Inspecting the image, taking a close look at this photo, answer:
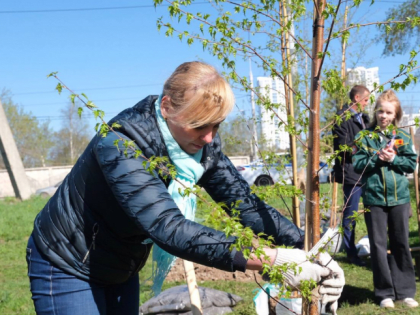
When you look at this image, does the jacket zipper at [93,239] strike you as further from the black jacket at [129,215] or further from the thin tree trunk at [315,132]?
the thin tree trunk at [315,132]

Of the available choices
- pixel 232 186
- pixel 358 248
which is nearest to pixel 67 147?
pixel 358 248

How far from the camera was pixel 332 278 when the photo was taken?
2.01 meters

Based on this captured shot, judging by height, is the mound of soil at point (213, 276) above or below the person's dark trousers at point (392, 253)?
below

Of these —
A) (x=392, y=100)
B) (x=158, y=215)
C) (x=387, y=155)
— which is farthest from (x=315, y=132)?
(x=392, y=100)

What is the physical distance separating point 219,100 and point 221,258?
1.77ft

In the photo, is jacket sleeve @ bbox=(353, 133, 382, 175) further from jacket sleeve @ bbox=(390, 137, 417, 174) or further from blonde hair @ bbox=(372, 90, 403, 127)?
blonde hair @ bbox=(372, 90, 403, 127)

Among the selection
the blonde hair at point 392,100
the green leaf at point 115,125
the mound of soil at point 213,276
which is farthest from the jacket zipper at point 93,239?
the mound of soil at point 213,276

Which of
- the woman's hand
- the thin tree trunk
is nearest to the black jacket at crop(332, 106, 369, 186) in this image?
the woman's hand

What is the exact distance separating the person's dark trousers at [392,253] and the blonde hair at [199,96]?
2948 mm

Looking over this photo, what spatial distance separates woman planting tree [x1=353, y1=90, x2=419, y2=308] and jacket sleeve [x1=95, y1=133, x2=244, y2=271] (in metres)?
2.80

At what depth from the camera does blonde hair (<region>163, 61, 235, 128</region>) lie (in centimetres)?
177

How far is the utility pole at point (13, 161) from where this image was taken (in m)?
15.9

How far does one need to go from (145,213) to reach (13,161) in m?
15.8

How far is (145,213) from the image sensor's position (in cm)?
169
